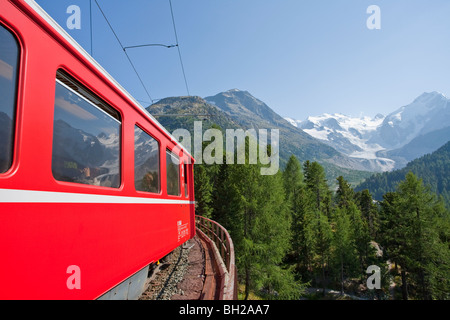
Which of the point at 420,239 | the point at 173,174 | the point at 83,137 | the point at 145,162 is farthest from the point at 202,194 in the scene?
the point at 83,137

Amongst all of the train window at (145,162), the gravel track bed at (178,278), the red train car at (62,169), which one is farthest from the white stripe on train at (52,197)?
the gravel track bed at (178,278)

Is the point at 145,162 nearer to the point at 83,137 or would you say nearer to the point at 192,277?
the point at 83,137

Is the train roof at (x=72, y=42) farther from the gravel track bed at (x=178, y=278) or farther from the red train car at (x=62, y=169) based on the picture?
the gravel track bed at (x=178, y=278)

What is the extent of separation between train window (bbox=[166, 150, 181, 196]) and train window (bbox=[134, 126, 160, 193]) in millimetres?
824

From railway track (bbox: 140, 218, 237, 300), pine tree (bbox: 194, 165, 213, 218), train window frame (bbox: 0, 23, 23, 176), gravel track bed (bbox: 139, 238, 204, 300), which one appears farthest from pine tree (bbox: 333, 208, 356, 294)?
train window frame (bbox: 0, 23, 23, 176)

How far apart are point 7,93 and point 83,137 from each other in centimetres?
103

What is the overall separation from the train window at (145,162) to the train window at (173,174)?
824 mm

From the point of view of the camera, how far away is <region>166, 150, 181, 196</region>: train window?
6382 mm

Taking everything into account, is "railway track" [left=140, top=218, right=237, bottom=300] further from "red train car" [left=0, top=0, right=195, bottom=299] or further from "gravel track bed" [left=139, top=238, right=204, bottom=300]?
"red train car" [left=0, top=0, right=195, bottom=299]
